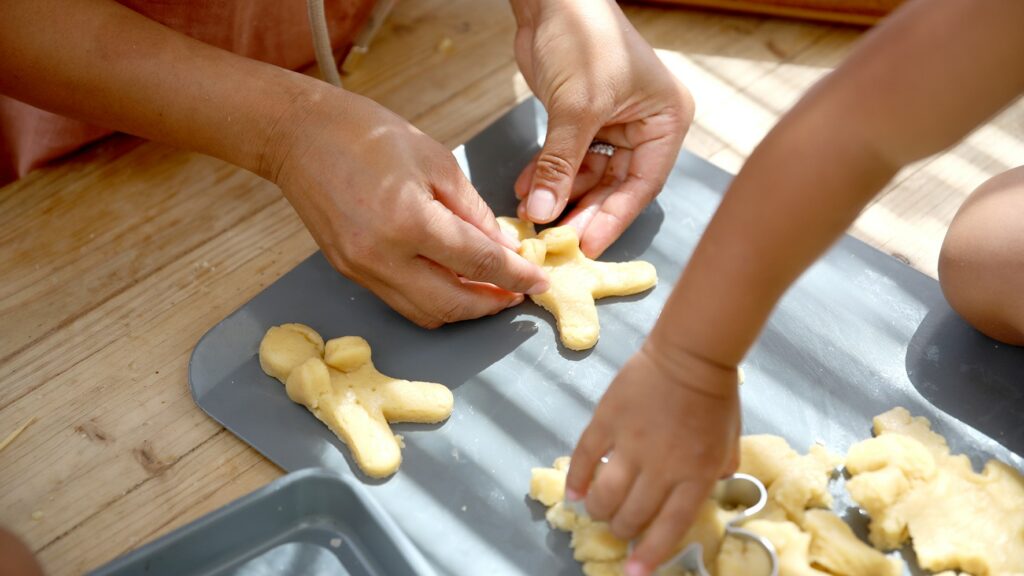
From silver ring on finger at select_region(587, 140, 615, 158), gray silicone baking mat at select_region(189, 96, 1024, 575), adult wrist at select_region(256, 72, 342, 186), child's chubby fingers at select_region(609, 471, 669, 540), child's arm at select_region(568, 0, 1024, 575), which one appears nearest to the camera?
child's arm at select_region(568, 0, 1024, 575)

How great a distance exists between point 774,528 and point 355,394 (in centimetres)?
37

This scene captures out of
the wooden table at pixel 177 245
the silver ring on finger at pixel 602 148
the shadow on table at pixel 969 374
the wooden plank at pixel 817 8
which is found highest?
the wooden plank at pixel 817 8

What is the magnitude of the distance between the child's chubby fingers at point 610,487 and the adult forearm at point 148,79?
44 cm

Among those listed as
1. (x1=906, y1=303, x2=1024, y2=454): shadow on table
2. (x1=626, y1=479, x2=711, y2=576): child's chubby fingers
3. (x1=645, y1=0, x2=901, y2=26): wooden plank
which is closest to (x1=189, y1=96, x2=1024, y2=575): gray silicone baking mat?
(x1=906, y1=303, x2=1024, y2=454): shadow on table

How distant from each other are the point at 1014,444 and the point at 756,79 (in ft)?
1.95

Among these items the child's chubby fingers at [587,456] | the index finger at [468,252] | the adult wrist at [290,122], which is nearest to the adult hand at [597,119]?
the index finger at [468,252]

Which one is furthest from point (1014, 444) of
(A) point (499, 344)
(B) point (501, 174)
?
(B) point (501, 174)

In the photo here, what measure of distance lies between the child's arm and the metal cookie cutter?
0.17ft

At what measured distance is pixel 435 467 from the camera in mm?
907

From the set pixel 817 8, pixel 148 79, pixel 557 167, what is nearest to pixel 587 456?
pixel 557 167

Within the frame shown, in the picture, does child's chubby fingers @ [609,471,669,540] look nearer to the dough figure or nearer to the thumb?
the dough figure

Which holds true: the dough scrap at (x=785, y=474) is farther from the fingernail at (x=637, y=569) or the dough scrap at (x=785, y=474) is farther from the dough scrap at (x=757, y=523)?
the fingernail at (x=637, y=569)

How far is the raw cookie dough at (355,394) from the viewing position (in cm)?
90

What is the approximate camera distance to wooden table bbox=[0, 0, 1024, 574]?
92 cm
